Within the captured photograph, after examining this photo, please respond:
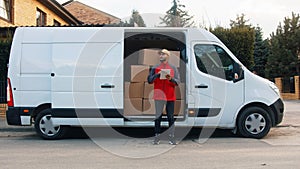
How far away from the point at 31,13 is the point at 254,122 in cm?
1580

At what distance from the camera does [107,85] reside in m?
8.30

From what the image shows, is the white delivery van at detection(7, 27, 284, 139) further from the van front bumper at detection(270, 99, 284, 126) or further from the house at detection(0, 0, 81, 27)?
the house at detection(0, 0, 81, 27)

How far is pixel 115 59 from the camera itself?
8359 millimetres

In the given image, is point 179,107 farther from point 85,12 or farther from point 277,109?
point 85,12

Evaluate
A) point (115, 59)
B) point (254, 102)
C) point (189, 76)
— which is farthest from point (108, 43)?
point (254, 102)

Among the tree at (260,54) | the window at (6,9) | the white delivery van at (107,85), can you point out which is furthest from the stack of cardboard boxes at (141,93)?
the tree at (260,54)

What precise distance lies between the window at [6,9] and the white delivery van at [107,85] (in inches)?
418

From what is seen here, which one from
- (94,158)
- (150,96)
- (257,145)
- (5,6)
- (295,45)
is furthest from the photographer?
(295,45)

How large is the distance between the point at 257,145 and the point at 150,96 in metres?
2.73

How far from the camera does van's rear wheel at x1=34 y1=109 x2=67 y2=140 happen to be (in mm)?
8641

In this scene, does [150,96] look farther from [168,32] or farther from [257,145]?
[257,145]

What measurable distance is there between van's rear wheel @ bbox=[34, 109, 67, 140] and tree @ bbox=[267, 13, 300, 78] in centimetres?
2492

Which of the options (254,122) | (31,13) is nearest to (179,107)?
(254,122)

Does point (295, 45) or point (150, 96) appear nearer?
point (150, 96)
